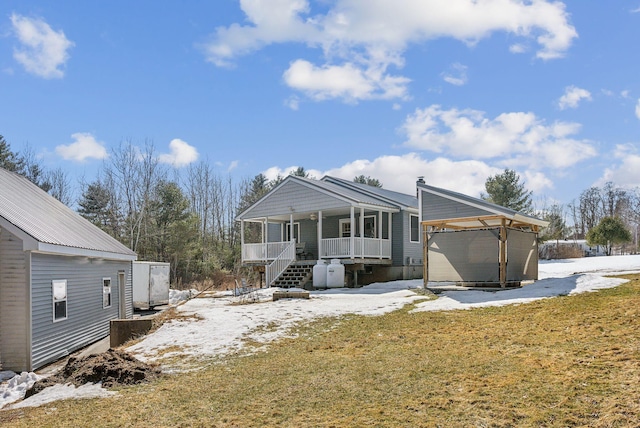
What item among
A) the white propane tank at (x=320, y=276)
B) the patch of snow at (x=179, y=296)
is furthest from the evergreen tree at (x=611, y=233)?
the patch of snow at (x=179, y=296)

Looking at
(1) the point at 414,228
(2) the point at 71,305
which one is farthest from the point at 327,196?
(2) the point at 71,305

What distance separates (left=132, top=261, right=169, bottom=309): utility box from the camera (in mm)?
20719

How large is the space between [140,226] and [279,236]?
1189 cm


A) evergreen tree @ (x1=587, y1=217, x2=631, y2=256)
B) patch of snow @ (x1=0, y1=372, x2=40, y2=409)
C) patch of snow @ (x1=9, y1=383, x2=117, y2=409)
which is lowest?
patch of snow @ (x1=0, y1=372, x2=40, y2=409)

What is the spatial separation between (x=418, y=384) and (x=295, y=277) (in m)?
16.3

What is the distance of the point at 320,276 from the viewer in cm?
2125

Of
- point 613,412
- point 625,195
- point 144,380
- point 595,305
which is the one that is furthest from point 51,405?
point 625,195

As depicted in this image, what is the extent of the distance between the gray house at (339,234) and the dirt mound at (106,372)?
1363cm

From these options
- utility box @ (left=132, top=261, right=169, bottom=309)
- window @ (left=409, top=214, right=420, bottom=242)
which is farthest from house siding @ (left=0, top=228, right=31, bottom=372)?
window @ (left=409, top=214, right=420, bottom=242)

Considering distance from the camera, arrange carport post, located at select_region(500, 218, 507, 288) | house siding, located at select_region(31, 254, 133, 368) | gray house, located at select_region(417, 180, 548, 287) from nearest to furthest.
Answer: house siding, located at select_region(31, 254, 133, 368) → carport post, located at select_region(500, 218, 507, 288) → gray house, located at select_region(417, 180, 548, 287)

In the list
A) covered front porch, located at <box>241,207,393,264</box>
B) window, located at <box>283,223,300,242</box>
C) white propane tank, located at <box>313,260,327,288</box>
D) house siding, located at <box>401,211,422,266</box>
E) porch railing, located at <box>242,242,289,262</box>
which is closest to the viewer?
white propane tank, located at <box>313,260,327,288</box>

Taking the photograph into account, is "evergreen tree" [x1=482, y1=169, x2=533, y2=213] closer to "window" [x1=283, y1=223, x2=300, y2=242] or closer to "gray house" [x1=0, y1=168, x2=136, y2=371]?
"window" [x1=283, y1=223, x2=300, y2=242]

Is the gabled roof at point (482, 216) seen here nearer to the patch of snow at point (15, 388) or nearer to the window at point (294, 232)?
the window at point (294, 232)

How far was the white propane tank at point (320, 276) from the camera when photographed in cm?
2118
